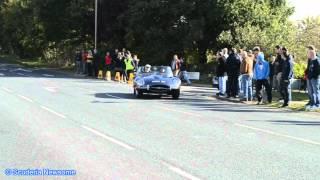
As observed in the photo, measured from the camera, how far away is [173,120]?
1514 centimetres

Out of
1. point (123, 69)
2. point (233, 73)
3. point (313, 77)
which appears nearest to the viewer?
point (313, 77)

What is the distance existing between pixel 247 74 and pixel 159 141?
1149 cm

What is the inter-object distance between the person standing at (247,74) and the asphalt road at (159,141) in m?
3.31

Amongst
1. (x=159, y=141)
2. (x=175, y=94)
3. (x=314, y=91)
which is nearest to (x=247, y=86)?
(x=175, y=94)

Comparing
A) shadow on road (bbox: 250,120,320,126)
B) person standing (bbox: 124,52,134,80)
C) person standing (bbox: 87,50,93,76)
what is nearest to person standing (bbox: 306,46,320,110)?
shadow on road (bbox: 250,120,320,126)

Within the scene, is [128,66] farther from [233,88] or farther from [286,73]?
[286,73]

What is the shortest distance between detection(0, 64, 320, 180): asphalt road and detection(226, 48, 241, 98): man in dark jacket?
4421mm

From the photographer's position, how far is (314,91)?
18.9 meters

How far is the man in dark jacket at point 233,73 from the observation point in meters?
23.3

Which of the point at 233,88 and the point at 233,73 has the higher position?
the point at 233,73

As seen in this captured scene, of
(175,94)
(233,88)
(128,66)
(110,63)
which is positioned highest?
(110,63)

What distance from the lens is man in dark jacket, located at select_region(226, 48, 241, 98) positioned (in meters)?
Result: 23.3

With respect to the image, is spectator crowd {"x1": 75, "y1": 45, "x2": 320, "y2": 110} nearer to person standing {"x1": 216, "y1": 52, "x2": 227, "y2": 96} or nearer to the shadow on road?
person standing {"x1": 216, "y1": 52, "x2": 227, "y2": 96}

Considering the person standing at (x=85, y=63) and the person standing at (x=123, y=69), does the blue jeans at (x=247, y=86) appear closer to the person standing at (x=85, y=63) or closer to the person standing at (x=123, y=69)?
the person standing at (x=123, y=69)
